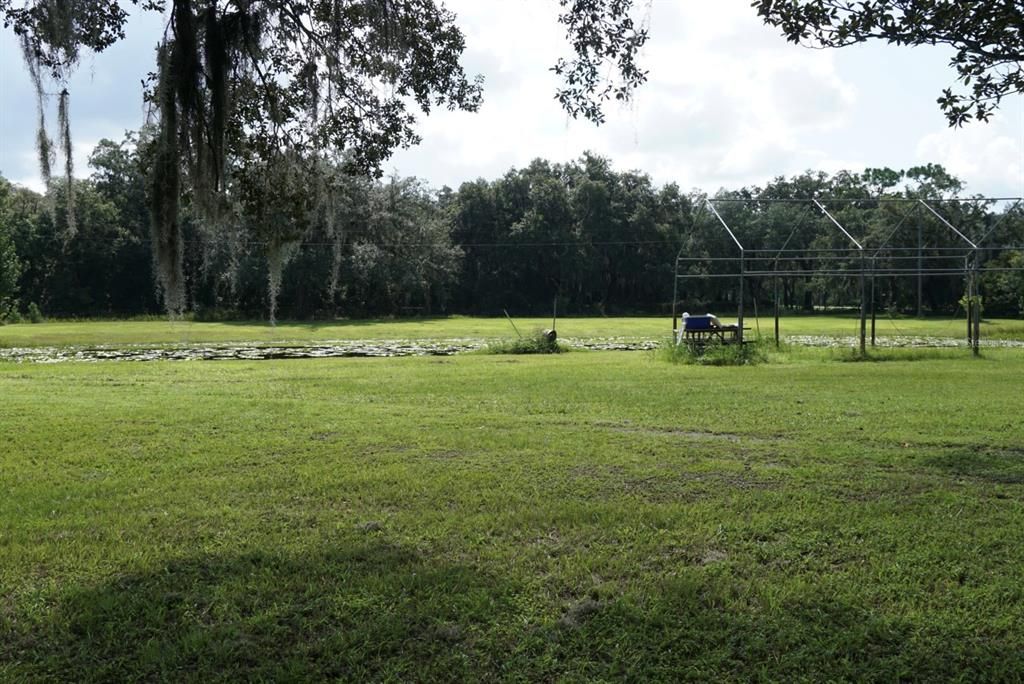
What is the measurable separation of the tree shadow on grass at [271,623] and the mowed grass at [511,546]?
0.04 feet

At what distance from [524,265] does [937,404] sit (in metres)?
51.2

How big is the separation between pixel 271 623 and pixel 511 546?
1471mm

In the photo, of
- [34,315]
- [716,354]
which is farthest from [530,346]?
[34,315]

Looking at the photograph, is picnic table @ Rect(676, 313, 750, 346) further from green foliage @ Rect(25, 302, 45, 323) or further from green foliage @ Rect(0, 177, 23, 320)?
green foliage @ Rect(25, 302, 45, 323)

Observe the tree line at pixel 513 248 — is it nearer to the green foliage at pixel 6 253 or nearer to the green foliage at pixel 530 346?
the green foliage at pixel 6 253

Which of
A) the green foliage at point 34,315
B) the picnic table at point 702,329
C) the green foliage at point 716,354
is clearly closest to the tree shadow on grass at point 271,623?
the green foliage at point 716,354

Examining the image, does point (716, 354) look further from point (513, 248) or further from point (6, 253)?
point (513, 248)

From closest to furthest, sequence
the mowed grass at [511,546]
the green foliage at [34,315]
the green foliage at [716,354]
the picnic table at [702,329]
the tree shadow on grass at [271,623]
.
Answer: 1. the tree shadow on grass at [271,623]
2. the mowed grass at [511,546]
3. the green foliage at [716,354]
4. the picnic table at [702,329]
5. the green foliage at [34,315]

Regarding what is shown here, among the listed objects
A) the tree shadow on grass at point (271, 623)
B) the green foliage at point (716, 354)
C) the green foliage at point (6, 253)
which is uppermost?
the green foliage at point (6, 253)

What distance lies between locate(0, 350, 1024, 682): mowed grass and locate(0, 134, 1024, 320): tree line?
81.1 ft

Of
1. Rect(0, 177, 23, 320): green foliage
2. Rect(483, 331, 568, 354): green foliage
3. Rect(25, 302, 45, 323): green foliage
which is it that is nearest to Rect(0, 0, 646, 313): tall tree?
Rect(483, 331, 568, 354): green foliage

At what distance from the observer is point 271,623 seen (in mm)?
3607

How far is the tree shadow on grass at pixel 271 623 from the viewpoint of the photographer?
3.25 metres

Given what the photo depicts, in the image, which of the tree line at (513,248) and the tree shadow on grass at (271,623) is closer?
the tree shadow on grass at (271,623)
